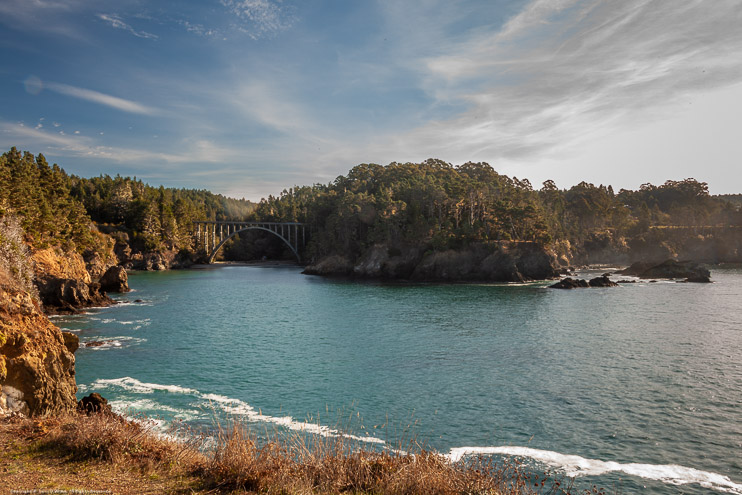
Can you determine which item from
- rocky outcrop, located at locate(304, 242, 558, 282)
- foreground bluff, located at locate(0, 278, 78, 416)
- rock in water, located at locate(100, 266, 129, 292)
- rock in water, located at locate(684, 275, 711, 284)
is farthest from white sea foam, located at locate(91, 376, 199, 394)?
rock in water, located at locate(684, 275, 711, 284)

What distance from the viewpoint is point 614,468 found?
15.4 metres

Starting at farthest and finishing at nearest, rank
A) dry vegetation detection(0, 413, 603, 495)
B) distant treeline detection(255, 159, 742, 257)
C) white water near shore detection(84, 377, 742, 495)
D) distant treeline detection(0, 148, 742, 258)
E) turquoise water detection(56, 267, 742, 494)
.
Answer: distant treeline detection(255, 159, 742, 257)
distant treeline detection(0, 148, 742, 258)
turquoise water detection(56, 267, 742, 494)
white water near shore detection(84, 377, 742, 495)
dry vegetation detection(0, 413, 603, 495)

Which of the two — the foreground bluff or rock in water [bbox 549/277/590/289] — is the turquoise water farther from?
rock in water [bbox 549/277/590/289]

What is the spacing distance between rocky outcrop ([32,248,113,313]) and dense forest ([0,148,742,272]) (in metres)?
2.07

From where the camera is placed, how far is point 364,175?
14650 cm

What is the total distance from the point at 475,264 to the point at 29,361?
2918 inches

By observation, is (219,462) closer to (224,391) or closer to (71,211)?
(224,391)

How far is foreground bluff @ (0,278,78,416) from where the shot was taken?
15125mm

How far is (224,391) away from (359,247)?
7915 centimetres

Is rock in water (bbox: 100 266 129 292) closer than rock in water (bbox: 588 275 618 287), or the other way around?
rock in water (bbox: 100 266 129 292)

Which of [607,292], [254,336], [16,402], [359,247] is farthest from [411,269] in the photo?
[16,402]

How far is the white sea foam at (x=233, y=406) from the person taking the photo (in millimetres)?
18281

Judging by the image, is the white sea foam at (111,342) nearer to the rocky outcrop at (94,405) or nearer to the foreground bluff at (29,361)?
the rocky outcrop at (94,405)

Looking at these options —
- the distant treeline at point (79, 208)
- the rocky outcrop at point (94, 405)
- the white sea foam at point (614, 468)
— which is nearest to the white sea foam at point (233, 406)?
the rocky outcrop at point (94, 405)
